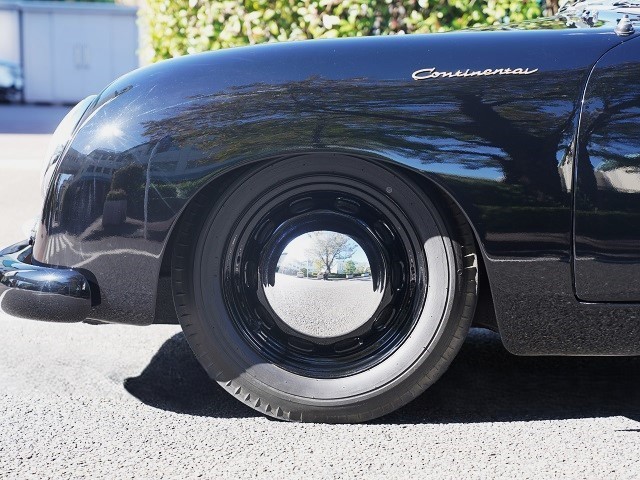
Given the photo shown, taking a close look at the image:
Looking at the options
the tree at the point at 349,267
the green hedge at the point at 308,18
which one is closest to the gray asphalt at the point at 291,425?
the tree at the point at 349,267

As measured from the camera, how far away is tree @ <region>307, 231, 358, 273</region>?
107 inches

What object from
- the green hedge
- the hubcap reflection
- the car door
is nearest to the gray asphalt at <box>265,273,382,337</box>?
the hubcap reflection

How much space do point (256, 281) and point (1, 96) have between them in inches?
787

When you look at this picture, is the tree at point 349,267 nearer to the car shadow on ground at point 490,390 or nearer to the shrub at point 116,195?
the car shadow on ground at point 490,390

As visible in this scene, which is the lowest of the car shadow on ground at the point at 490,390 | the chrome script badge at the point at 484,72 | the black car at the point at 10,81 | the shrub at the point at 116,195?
the black car at the point at 10,81

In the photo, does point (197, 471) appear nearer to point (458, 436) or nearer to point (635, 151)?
point (458, 436)

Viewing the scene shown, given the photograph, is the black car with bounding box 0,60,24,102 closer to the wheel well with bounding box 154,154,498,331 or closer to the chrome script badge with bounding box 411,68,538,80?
the wheel well with bounding box 154,154,498,331

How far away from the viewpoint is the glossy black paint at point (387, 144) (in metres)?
2.54

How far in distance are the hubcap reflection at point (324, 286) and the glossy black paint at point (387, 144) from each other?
30 cm

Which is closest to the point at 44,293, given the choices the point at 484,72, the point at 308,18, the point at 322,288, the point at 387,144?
the point at 322,288

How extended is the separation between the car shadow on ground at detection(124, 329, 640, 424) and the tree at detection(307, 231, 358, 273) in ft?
1.72

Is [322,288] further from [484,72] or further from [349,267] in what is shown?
[484,72]

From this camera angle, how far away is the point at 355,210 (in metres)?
2.75

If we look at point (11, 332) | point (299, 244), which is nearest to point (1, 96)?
point (11, 332)
